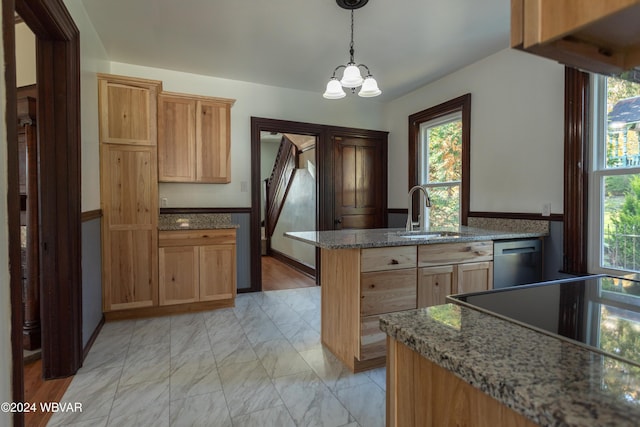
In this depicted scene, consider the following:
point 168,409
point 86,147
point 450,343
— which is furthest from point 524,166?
point 86,147

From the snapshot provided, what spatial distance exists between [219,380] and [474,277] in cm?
189

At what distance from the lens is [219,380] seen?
2.04m

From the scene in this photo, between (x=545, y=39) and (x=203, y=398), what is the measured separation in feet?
7.00

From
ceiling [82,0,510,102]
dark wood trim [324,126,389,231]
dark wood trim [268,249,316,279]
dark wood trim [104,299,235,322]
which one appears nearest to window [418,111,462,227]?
ceiling [82,0,510,102]

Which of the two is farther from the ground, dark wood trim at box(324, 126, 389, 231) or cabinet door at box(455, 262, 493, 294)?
dark wood trim at box(324, 126, 389, 231)

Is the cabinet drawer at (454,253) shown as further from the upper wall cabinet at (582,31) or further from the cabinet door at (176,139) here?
the cabinet door at (176,139)

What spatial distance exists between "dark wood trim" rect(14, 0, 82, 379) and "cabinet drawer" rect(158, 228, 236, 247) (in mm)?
1048

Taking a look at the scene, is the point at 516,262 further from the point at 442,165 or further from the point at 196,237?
the point at 196,237

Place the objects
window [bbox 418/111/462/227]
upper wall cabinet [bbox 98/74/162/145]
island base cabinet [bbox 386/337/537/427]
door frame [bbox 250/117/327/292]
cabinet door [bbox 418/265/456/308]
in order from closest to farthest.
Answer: island base cabinet [bbox 386/337/537/427] → cabinet door [bbox 418/265/456/308] → upper wall cabinet [bbox 98/74/162/145] → window [bbox 418/111/462/227] → door frame [bbox 250/117/327/292]

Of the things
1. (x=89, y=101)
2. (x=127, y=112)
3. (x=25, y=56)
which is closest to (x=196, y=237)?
(x=127, y=112)

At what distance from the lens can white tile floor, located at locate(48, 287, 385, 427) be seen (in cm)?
170

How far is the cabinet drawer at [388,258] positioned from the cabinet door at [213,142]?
2.17 m

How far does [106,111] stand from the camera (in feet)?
9.70

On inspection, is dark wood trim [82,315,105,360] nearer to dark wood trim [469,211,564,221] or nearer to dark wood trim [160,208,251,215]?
dark wood trim [160,208,251,215]
